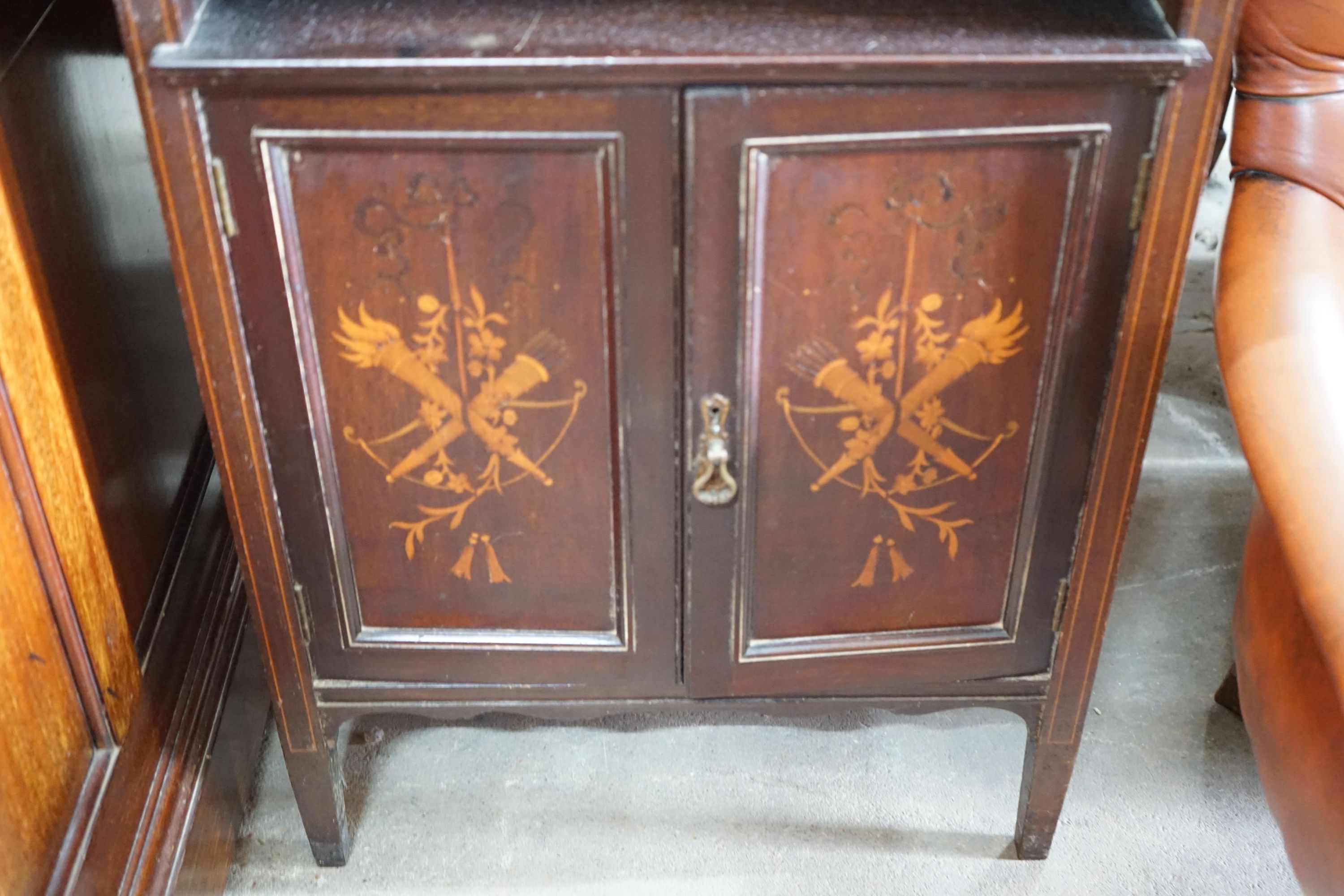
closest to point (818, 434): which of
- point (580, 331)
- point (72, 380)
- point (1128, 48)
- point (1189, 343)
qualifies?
point (580, 331)

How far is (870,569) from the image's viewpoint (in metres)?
1.11

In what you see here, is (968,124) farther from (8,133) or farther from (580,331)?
(8,133)

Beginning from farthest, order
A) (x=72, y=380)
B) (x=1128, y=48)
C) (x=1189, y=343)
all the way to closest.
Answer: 1. (x=1189, y=343)
2. (x=72, y=380)
3. (x=1128, y=48)

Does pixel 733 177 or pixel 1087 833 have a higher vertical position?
pixel 733 177

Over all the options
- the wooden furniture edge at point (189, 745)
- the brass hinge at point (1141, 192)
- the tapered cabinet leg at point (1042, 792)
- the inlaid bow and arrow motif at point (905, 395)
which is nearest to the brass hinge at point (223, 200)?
the inlaid bow and arrow motif at point (905, 395)

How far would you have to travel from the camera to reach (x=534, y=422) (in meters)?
1.01

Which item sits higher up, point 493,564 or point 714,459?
point 714,459

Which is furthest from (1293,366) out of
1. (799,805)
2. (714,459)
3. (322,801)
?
(322,801)

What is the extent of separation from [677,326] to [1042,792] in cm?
67

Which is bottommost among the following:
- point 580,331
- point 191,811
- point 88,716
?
point 191,811

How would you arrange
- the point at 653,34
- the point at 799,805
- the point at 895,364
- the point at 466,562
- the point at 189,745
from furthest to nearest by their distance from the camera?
the point at 799,805 → the point at 189,745 → the point at 466,562 → the point at 895,364 → the point at 653,34

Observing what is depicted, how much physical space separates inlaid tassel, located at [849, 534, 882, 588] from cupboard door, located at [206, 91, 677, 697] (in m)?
0.16

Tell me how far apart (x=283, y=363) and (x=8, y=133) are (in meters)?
0.29

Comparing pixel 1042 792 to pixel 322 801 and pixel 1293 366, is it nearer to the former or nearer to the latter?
pixel 1293 366
